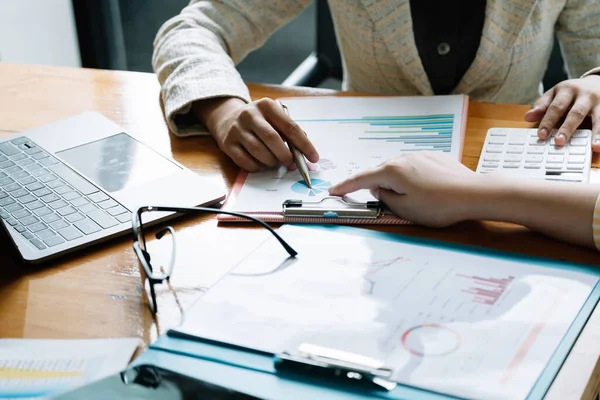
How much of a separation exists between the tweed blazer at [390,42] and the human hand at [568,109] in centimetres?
14

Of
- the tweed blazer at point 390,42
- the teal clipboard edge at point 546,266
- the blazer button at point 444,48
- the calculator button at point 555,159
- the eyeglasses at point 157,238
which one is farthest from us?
the blazer button at point 444,48

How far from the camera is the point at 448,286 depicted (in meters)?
0.61

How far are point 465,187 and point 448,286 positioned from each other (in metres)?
0.15

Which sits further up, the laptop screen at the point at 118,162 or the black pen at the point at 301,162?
the black pen at the point at 301,162

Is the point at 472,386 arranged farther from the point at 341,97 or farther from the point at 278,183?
the point at 341,97

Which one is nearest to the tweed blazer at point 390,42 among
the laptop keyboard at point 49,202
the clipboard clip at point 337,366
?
the laptop keyboard at point 49,202

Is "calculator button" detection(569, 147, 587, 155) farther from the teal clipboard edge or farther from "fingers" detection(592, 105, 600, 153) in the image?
the teal clipboard edge

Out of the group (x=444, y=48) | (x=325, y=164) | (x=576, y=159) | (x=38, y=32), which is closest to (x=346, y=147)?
(x=325, y=164)

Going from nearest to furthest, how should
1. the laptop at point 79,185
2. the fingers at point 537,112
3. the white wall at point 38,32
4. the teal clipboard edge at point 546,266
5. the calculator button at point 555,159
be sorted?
the teal clipboard edge at point 546,266, the laptop at point 79,185, the calculator button at point 555,159, the fingers at point 537,112, the white wall at point 38,32

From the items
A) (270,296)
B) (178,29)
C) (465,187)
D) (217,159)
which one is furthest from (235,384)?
(178,29)

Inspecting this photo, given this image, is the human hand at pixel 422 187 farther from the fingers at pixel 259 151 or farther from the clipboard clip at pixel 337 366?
the clipboard clip at pixel 337 366

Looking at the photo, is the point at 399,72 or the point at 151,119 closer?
the point at 151,119

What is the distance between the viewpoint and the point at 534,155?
0.85 meters

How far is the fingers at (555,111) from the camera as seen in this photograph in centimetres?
90
